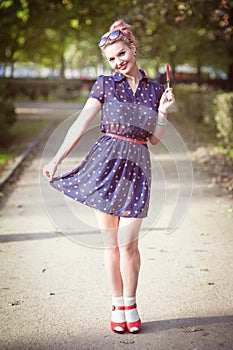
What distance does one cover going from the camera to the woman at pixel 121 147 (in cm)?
410

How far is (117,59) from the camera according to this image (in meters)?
4.11

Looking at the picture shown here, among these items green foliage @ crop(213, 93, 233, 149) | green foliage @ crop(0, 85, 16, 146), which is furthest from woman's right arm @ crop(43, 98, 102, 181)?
green foliage @ crop(0, 85, 16, 146)

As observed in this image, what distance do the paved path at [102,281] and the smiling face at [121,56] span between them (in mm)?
902

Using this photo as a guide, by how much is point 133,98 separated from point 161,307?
63.5 inches

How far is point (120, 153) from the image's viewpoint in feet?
13.4

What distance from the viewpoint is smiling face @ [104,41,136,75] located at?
4.09 m

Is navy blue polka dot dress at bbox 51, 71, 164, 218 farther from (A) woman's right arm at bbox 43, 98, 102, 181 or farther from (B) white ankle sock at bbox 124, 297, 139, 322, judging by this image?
(B) white ankle sock at bbox 124, 297, 139, 322

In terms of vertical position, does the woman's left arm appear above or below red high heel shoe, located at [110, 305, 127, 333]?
above

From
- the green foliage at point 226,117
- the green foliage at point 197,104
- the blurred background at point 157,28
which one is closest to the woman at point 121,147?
the blurred background at point 157,28

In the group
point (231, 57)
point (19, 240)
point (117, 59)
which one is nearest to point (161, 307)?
point (117, 59)

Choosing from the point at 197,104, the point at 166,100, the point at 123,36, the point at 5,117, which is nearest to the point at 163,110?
the point at 166,100

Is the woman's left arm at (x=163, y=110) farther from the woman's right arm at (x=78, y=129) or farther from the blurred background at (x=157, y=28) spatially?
the blurred background at (x=157, y=28)

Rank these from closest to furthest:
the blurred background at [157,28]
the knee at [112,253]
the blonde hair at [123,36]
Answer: the blonde hair at [123,36] < the knee at [112,253] < the blurred background at [157,28]

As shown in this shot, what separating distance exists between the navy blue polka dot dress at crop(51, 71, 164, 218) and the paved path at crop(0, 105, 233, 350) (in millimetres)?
768
